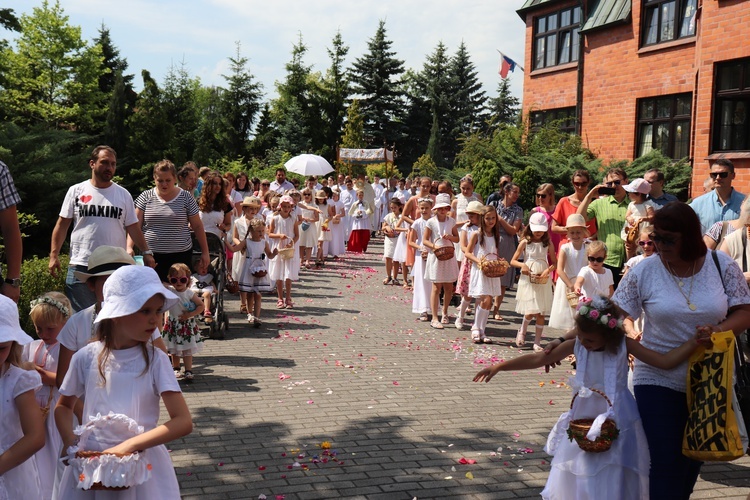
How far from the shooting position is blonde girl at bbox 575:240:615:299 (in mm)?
9016

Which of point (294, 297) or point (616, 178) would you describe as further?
point (294, 297)

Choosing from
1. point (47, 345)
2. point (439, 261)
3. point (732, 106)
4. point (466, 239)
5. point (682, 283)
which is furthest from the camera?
point (732, 106)

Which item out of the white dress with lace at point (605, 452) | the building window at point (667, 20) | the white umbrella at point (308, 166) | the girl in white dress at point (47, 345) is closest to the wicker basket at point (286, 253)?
the girl in white dress at point (47, 345)

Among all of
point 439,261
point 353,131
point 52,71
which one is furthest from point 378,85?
point 439,261

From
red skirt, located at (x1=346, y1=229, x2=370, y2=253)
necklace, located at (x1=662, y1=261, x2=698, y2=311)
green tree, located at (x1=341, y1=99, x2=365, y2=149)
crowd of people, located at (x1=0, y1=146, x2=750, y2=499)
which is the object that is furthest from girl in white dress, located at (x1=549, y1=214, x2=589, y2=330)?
green tree, located at (x1=341, y1=99, x2=365, y2=149)

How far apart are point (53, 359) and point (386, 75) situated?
216 ft

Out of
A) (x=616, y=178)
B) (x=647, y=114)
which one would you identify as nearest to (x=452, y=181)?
(x=647, y=114)

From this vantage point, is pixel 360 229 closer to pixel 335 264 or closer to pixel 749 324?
pixel 335 264

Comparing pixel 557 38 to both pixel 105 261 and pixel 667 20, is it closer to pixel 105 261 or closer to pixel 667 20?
pixel 667 20

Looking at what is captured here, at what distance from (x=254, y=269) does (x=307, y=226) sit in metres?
7.67

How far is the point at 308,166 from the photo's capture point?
76.1 feet

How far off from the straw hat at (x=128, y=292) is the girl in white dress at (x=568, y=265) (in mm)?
6915

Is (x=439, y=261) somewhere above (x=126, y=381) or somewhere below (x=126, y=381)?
above

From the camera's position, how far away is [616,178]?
9812 mm
